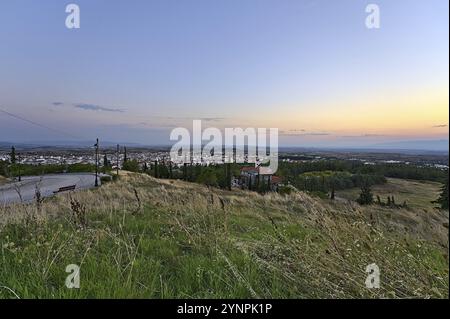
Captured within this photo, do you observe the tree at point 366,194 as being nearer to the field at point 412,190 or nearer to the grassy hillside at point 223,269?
the field at point 412,190

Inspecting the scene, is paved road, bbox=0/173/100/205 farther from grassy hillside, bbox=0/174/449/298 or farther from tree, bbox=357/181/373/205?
tree, bbox=357/181/373/205

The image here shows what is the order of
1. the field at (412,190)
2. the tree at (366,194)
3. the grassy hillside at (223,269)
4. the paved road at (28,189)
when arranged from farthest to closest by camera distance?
1. the paved road at (28,189)
2. the tree at (366,194)
3. the field at (412,190)
4. the grassy hillside at (223,269)

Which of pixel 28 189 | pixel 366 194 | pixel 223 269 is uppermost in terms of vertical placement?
pixel 223 269

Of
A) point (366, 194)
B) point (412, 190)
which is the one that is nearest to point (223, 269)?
point (412, 190)

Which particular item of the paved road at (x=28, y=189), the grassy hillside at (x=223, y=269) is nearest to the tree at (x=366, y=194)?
the grassy hillside at (x=223, y=269)

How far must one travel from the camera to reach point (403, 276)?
268 cm

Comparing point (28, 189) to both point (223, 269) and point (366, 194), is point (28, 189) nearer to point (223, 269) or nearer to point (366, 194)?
point (366, 194)

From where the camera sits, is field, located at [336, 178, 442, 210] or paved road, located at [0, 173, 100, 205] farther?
paved road, located at [0, 173, 100, 205]

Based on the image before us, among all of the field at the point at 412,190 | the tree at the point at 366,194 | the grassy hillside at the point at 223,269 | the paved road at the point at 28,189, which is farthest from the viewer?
the paved road at the point at 28,189

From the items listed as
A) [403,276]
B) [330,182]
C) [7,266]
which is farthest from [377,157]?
[7,266]

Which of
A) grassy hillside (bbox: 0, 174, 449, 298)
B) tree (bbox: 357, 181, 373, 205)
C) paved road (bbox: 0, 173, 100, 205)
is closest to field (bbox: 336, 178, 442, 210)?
tree (bbox: 357, 181, 373, 205)

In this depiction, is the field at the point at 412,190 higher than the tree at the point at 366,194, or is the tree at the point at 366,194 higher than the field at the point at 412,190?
the field at the point at 412,190

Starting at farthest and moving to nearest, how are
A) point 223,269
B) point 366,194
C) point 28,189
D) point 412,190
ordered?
1. point 28,189
2. point 366,194
3. point 412,190
4. point 223,269
